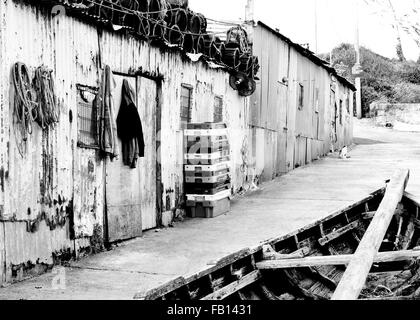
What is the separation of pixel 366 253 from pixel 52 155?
4585 millimetres

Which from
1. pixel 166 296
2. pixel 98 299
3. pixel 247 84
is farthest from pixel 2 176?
pixel 247 84

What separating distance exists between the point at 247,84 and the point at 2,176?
9602mm

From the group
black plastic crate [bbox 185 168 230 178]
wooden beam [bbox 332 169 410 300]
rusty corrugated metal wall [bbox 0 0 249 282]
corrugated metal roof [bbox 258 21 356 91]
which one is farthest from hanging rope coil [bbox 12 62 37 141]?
corrugated metal roof [bbox 258 21 356 91]

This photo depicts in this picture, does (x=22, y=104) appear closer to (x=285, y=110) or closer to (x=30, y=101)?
(x=30, y=101)

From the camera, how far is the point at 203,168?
1232 cm

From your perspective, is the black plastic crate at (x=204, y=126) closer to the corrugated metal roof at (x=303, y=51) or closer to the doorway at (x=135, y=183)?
the doorway at (x=135, y=183)

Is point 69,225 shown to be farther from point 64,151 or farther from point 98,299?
point 98,299

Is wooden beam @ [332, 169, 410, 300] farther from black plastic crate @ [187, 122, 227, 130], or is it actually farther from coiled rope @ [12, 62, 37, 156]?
coiled rope @ [12, 62, 37, 156]

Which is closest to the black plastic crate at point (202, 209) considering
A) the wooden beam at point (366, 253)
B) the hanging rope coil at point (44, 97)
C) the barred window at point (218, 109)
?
the barred window at point (218, 109)

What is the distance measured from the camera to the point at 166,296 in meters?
6.16

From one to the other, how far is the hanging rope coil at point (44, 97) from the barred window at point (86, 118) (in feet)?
2.62

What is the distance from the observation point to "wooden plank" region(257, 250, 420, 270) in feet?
26.2

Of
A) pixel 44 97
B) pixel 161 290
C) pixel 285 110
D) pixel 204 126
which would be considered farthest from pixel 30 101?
pixel 285 110

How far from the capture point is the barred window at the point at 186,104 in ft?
40.7
